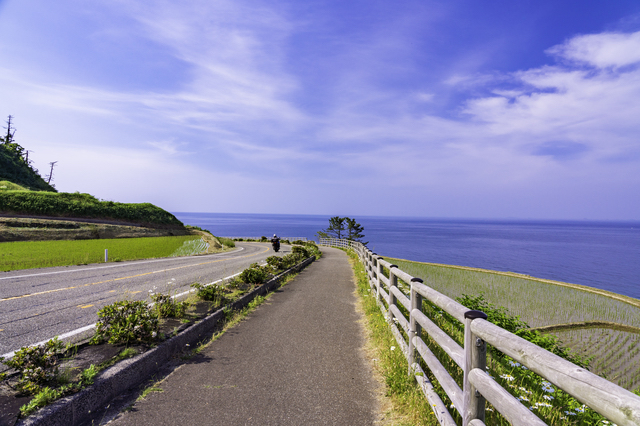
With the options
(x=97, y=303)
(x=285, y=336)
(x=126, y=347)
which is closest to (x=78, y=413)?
(x=126, y=347)

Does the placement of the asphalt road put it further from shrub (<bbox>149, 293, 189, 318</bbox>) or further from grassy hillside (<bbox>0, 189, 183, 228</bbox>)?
grassy hillside (<bbox>0, 189, 183, 228</bbox>)

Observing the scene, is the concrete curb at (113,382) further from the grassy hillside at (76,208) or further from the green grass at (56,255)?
the grassy hillside at (76,208)

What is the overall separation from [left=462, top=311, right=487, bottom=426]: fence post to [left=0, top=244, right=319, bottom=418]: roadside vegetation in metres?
3.98

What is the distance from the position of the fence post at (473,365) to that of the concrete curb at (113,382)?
12.6 ft

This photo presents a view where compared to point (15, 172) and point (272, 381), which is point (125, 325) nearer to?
point (272, 381)

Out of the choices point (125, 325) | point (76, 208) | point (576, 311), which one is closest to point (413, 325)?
point (125, 325)

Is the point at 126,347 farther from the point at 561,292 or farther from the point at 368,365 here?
the point at 561,292

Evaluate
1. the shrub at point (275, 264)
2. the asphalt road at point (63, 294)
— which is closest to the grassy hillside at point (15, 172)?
the asphalt road at point (63, 294)

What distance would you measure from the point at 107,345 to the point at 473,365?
16.4 feet

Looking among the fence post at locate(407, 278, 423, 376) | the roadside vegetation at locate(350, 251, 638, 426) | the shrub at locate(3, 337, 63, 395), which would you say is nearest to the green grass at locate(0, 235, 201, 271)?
the shrub at locate(3, 337, 63, 395)

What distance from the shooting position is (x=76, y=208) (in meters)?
36.9

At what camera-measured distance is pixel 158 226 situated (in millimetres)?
46250

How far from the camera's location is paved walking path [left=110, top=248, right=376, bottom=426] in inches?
143

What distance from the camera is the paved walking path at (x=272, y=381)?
3.64 metres
